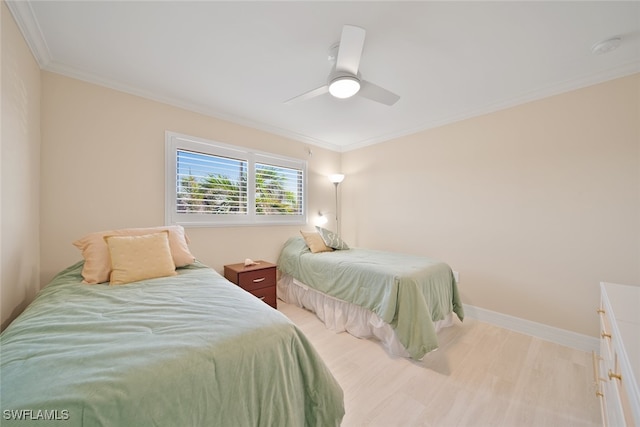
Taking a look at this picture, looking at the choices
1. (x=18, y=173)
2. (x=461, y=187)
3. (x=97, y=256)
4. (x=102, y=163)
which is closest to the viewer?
(x=18, y=173)

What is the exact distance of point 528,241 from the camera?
2.39 meters

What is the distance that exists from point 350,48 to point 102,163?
7.89 ft

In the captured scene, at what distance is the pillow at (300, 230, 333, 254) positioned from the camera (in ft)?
10.2

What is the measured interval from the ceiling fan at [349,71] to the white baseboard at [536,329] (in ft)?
8.38

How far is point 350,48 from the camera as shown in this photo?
149cm

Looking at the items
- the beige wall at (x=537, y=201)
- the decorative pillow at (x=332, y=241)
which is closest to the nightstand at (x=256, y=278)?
the decorative pillow at (x=332, y=241)

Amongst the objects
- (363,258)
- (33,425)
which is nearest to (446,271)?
(363,258)

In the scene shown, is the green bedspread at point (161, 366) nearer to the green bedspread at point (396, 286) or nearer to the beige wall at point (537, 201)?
the green bedspread at point (396, 286)

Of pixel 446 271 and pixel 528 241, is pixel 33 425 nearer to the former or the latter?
pixel 446 271

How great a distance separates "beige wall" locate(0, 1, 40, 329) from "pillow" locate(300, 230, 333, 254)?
2456mm

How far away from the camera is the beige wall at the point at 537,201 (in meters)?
1.98

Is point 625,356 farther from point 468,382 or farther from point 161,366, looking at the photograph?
point 161,366

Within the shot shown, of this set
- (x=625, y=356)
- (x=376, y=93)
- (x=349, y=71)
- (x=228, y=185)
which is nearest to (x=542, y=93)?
(x=376, y=93)

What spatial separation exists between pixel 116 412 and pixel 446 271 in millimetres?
2545
